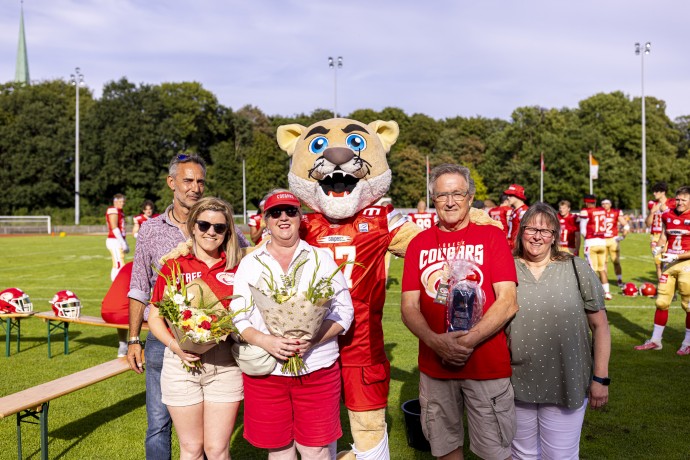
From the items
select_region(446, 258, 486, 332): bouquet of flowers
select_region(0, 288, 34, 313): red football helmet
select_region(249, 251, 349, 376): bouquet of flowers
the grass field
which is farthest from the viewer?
select_region(0, 288, 34, 313): red football helmet

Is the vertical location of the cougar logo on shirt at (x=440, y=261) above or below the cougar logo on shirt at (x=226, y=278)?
above

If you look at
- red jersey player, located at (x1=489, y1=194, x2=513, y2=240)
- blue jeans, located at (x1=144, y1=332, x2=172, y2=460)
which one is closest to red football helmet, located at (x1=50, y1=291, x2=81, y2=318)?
blue jeans, located at (x1=144, y1=332, x2=172, y2=460)

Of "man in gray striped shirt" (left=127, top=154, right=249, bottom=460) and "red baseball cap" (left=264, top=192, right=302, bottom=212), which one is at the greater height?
"red baseball cap" (left=264, top=192, right=302, bottom=212)

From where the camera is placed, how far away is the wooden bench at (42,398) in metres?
4.14

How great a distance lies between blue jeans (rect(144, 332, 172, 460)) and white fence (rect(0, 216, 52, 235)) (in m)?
45.2

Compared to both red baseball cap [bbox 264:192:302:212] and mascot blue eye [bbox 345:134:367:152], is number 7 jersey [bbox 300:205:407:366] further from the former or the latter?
red baseball cap [bbox 264:192:302:212]

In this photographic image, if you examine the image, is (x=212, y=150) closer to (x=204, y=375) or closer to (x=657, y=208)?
(x=657, y=208)

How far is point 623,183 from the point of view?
52406mm

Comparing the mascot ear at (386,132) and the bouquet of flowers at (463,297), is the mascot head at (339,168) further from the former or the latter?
the bouquet of flowers at (463,297)

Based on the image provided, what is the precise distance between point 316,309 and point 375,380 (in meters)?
1.08

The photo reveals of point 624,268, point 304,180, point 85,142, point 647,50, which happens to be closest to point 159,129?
point 85,142

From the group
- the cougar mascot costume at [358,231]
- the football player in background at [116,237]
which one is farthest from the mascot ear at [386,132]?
the football player in background at [116,237]

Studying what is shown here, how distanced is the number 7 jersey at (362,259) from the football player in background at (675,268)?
498cm

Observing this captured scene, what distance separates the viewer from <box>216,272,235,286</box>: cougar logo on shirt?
3.50 m
